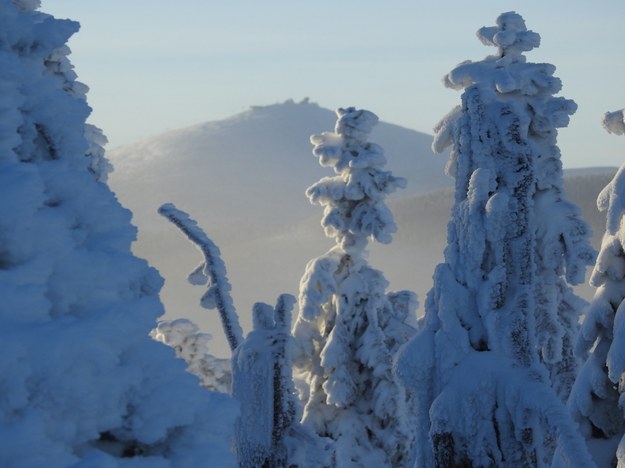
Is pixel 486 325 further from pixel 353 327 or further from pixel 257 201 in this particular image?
pixel 257 201

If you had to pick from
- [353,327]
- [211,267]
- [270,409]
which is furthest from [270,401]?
[353,327]

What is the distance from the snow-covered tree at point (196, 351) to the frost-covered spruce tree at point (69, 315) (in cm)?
2133

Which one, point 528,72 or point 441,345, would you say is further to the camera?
point 528,72

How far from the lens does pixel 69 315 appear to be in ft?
17.4

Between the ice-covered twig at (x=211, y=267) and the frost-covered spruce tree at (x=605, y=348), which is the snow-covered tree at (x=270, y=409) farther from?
the ice-covered twig at (x=211, y=267)

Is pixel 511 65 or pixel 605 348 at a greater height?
pixel 511 65

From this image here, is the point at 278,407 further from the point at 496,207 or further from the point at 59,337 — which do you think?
the point at 59,337

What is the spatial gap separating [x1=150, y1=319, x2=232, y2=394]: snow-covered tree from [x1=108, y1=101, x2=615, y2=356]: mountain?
200ft

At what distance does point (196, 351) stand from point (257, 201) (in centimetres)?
13124

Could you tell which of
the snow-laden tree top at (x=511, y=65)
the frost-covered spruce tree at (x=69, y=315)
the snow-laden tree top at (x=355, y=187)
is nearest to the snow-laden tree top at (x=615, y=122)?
the snow-laden tree top at (x=511, y=65)

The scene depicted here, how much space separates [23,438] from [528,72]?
1662 cm

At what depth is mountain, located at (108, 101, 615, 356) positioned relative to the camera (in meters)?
110

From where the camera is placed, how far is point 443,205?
409ft

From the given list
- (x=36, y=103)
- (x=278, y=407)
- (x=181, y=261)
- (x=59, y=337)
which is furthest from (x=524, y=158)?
(x=181, y=261)
